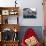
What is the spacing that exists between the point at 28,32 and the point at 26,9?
0.67 meters

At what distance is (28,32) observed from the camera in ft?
14.2

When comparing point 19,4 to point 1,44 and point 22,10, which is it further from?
point 1,44

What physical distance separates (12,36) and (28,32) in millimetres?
471

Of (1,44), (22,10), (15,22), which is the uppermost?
(22,10)

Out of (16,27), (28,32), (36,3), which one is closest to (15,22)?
(16,27)

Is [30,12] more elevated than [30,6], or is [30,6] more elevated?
[30,6]

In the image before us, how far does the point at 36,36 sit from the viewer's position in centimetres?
431

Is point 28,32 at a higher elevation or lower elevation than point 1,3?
lower

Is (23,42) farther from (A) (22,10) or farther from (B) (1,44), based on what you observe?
(A) (22,10)

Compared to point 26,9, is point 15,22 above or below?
below

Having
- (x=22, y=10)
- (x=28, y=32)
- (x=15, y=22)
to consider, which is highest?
(x=22, y=10)

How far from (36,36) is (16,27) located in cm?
63

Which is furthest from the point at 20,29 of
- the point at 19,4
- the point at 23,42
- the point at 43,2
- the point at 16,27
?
the point at 43,2

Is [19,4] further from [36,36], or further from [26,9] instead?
[36,36]
